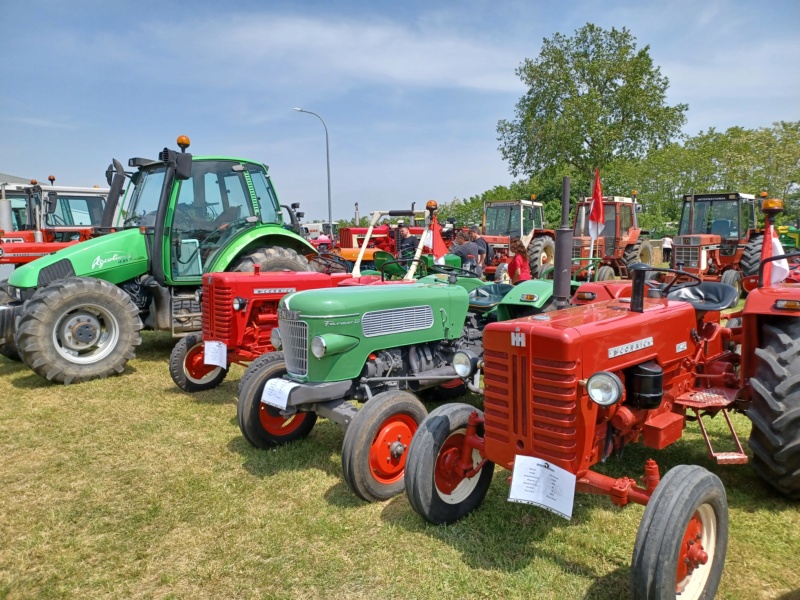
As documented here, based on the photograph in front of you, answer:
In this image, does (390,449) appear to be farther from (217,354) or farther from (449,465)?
(217,354)

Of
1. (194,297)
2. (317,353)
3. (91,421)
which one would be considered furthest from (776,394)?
(194,297)

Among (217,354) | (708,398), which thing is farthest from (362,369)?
(708,398)

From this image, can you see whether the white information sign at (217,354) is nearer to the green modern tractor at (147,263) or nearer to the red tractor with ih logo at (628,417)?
the green modern tractor at (147,263)

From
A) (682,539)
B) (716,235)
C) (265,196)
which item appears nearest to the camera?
(682,539)

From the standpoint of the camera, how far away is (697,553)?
7.13 feet

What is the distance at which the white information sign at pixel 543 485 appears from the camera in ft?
7.36

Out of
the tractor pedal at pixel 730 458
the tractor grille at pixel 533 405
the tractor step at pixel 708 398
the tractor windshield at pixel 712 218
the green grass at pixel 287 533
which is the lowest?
the green grass at pixel 287 533

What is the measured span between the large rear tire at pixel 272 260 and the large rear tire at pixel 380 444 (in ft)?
10.8

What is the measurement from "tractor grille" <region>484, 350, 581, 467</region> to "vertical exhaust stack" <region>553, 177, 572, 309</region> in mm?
695

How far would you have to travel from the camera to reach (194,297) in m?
6.45

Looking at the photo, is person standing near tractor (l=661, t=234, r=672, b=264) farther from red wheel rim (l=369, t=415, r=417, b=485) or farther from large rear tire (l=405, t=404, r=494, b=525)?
large rear tire (l=405, t=404, r=494, b=525)

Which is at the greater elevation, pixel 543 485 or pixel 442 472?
pixel 543 485

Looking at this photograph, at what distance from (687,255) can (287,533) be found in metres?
10.5

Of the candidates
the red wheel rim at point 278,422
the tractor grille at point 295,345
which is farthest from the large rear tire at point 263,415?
the tractor grille at point 295,345
